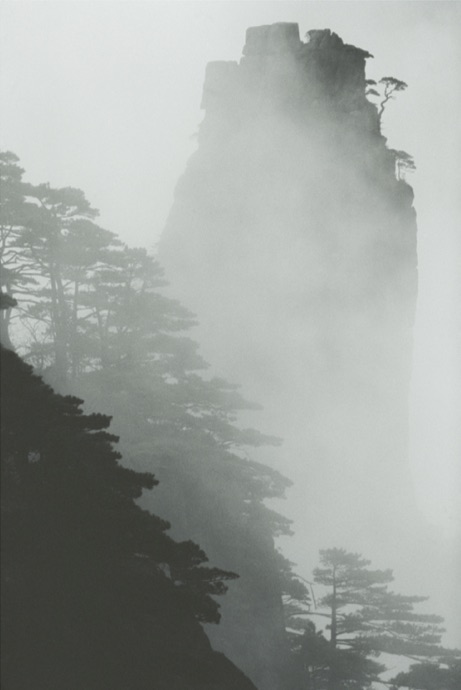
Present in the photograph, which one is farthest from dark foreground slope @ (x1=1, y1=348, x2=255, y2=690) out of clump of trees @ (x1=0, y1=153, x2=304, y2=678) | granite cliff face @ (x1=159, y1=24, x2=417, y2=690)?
granite cliff face @ (x1=159, y1=24, x2=417, y2=690)

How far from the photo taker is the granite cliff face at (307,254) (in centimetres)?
5994

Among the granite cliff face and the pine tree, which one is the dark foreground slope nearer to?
the pine tree

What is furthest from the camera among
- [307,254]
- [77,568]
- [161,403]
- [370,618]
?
[307,254]

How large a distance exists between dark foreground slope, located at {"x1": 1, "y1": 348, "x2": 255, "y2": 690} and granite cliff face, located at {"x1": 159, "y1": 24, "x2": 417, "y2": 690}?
2000 inches

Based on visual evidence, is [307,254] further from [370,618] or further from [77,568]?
[77,568]

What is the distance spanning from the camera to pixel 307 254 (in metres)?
64.4

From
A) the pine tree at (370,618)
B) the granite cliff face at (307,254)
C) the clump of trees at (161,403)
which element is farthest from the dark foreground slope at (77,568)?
the granite cliff face at (307,254)

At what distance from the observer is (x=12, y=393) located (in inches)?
271

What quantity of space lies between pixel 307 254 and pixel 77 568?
5851 centimetres

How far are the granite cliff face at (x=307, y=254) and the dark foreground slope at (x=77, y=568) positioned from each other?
50806mm

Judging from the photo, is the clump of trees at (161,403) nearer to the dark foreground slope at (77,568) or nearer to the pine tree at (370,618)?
the pine tree at (370,618)

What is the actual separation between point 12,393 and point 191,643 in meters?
2.59

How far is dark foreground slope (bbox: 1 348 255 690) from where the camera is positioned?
21.3 ft

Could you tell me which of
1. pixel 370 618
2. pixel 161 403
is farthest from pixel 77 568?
pixel 370 618
